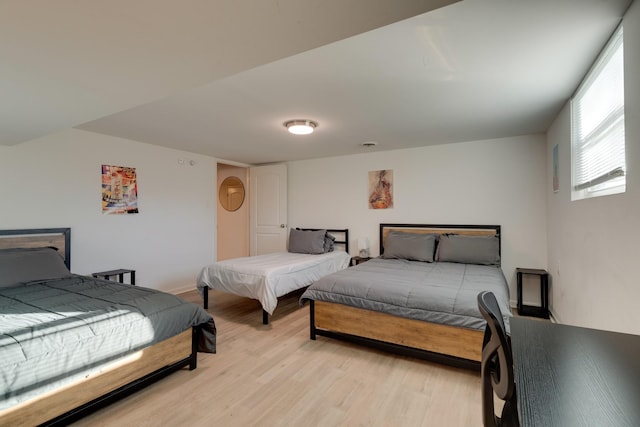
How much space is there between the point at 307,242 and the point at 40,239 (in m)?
3.20

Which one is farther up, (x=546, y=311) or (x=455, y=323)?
(x=455, y=323)

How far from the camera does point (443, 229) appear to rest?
4.26 meters

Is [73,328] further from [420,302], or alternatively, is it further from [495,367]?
[420,302]

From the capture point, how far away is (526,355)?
0.96m

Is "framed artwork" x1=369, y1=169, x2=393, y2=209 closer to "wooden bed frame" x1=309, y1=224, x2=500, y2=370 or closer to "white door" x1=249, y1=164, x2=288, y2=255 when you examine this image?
"white door" x1=249, y1=164, x2=288, y2=255

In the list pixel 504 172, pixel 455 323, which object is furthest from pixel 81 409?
pixel 504 172

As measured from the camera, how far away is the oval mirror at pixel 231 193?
621 centimetres

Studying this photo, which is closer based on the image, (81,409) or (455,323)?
(81,409)

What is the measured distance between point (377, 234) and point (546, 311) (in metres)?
2.33

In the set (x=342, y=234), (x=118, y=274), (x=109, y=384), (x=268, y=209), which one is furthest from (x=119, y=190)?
(x=342, y=234)

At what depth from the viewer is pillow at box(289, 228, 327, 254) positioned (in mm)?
4648

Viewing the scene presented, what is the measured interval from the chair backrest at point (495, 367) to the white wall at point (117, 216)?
419cm

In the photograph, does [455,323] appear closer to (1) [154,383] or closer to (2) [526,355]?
(2) [526,355]

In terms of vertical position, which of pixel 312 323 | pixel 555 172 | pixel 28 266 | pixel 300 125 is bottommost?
pixel 312 323
